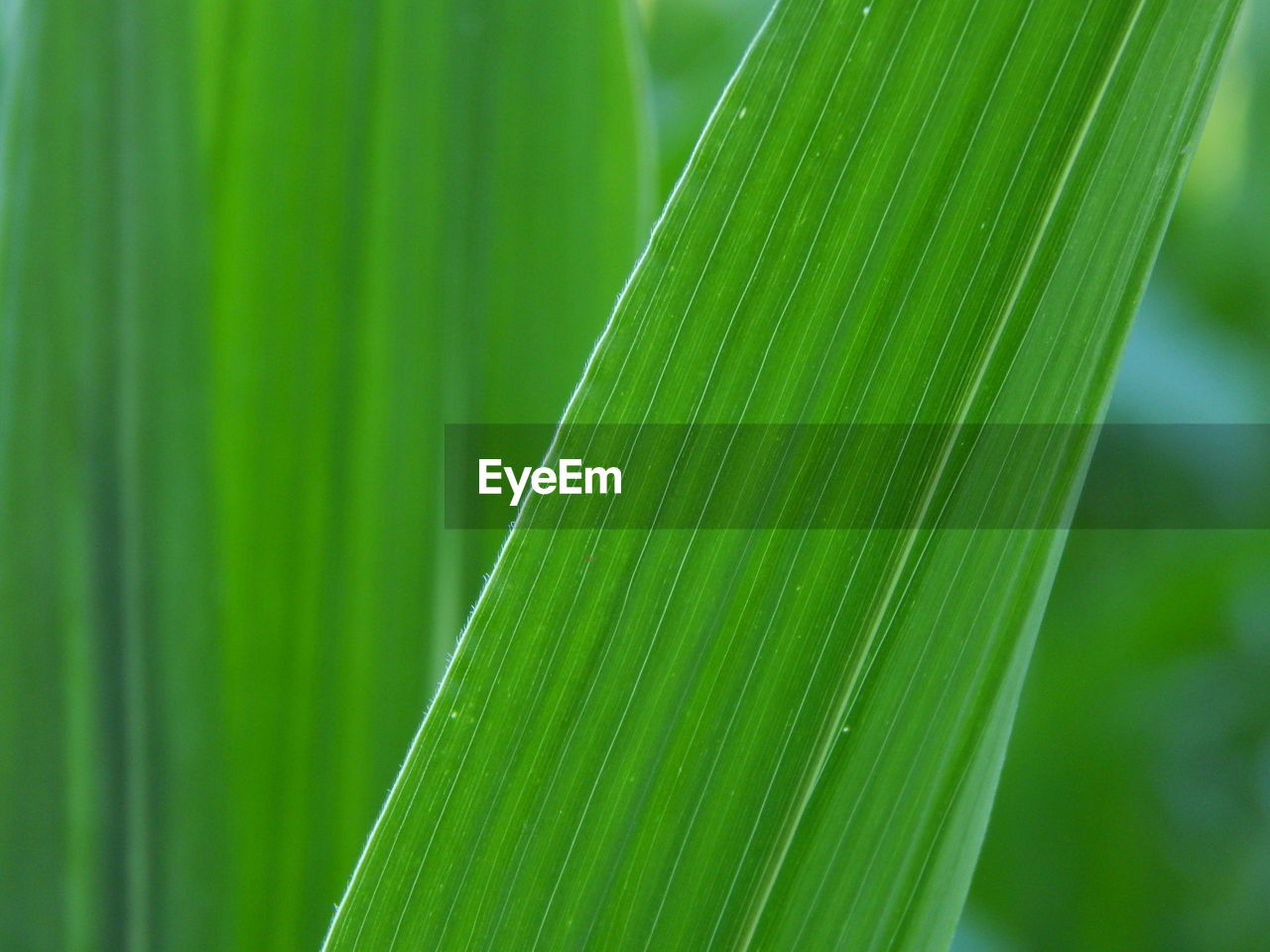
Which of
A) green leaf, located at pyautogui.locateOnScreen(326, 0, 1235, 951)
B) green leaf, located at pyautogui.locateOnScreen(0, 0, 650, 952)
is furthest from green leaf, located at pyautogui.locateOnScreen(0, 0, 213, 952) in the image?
green leaf, located at pyautogui.locateOnScreen(326, 0, 1235, 951)

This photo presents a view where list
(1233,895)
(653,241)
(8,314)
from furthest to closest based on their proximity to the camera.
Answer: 1. (1233,895)
2. (8,314)
3. (653,241)

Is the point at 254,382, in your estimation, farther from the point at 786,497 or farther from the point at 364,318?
the point at 786,497

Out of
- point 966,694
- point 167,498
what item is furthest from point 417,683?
point 966,694

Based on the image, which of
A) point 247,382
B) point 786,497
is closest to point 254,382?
point 247,382

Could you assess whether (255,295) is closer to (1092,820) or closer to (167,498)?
(167,498)

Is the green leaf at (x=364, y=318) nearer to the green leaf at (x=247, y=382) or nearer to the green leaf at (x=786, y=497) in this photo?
the green leaf at (x=247, y=382)

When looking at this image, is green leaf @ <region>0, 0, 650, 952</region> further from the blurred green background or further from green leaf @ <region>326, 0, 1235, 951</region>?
green leaf @ <region>326, 0, 1235, 951</region>
